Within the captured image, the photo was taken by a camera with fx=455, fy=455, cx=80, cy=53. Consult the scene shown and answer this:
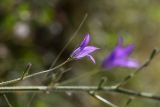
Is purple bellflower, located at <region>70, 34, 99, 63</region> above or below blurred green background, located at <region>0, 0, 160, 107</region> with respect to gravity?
above

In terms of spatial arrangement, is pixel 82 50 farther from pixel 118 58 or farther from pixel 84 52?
pixel 118 58

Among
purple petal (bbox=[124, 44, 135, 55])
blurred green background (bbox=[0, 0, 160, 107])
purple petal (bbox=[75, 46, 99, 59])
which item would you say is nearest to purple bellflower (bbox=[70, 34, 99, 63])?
purple petal (bbox=[75, 46, 99, 59])

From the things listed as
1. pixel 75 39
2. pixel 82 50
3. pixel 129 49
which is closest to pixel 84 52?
pixel 82 50

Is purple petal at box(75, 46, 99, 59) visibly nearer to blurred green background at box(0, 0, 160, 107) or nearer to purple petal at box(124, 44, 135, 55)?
purple petal at box(124, 44, 135, 55)

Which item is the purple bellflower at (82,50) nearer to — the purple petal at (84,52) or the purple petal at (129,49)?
the purple petal at (84,52)

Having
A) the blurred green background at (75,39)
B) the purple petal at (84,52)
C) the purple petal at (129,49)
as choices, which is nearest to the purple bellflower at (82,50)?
the purple petal at (84,52)

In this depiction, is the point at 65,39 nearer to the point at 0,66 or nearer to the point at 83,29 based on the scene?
the point at 83,29

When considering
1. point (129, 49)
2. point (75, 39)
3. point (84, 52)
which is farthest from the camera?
point (75, 39)

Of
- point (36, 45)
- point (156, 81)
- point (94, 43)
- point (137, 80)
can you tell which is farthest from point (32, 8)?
point (156, 81)

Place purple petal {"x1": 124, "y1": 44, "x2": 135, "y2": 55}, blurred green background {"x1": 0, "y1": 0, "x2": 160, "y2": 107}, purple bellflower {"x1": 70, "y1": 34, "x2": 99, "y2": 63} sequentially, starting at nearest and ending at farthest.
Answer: purple bellflower {"x1": 70, "y1": 34, "x2": 99, "y2": 63}, purple petal {"x1": 124, "y1": 44, "x2": 135, "y2": 55}, blurred green background {"x1": 0, "y1": 0, "x2": 160, "y2": 107}
